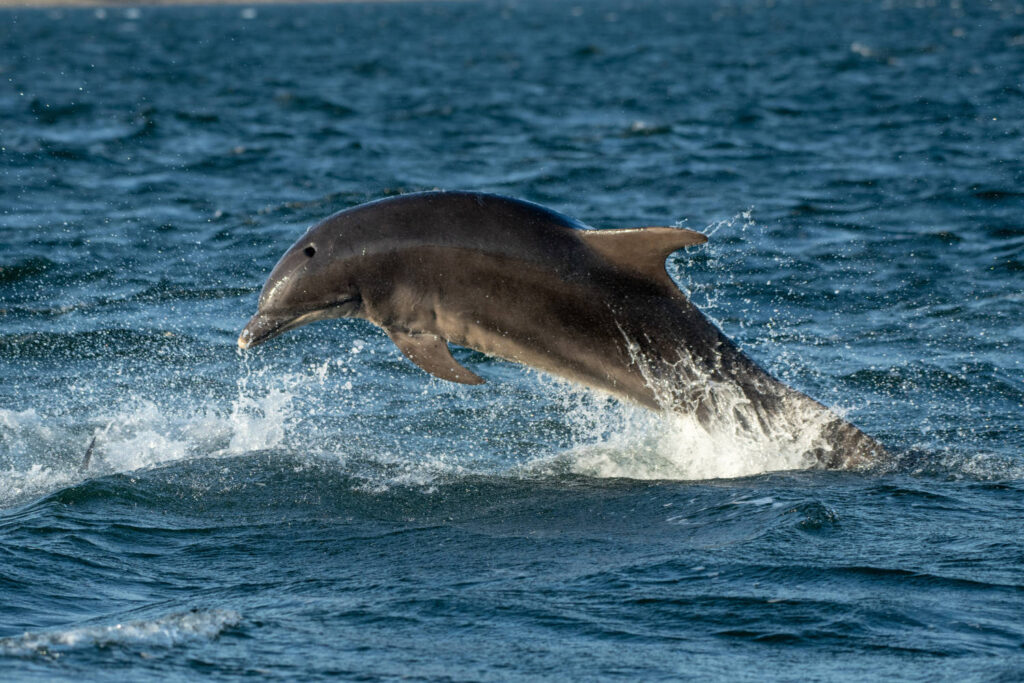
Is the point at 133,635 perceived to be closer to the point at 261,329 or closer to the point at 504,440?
the point at 261,329

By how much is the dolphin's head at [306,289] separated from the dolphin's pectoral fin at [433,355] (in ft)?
1.28

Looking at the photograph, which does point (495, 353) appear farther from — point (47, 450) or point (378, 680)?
point (47, 450)

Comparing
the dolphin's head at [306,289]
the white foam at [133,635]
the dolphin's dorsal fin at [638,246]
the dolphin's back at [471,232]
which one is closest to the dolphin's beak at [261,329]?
the dolphin's head at [306,289]

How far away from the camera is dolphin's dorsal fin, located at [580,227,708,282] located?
7.54 meters

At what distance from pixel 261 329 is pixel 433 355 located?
3.48 feet

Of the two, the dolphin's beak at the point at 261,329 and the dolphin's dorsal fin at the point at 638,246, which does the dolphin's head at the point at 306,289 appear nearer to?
the dolphin's beak at the point at 261,329

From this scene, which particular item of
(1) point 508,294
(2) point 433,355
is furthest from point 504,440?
(1) point 508,294

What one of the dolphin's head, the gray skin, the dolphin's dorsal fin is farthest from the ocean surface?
the dolphin's dorsal fin

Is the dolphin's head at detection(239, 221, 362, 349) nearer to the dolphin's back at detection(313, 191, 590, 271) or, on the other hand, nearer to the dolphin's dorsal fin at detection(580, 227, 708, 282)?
the dolphin's back at detection(313, 191, 590, 271)

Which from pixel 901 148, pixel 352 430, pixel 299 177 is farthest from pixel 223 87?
pixel 352 430

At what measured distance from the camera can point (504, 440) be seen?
384 inches

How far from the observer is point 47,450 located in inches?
373

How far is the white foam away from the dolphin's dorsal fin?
307 cm

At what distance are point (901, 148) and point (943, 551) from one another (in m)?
16.1
